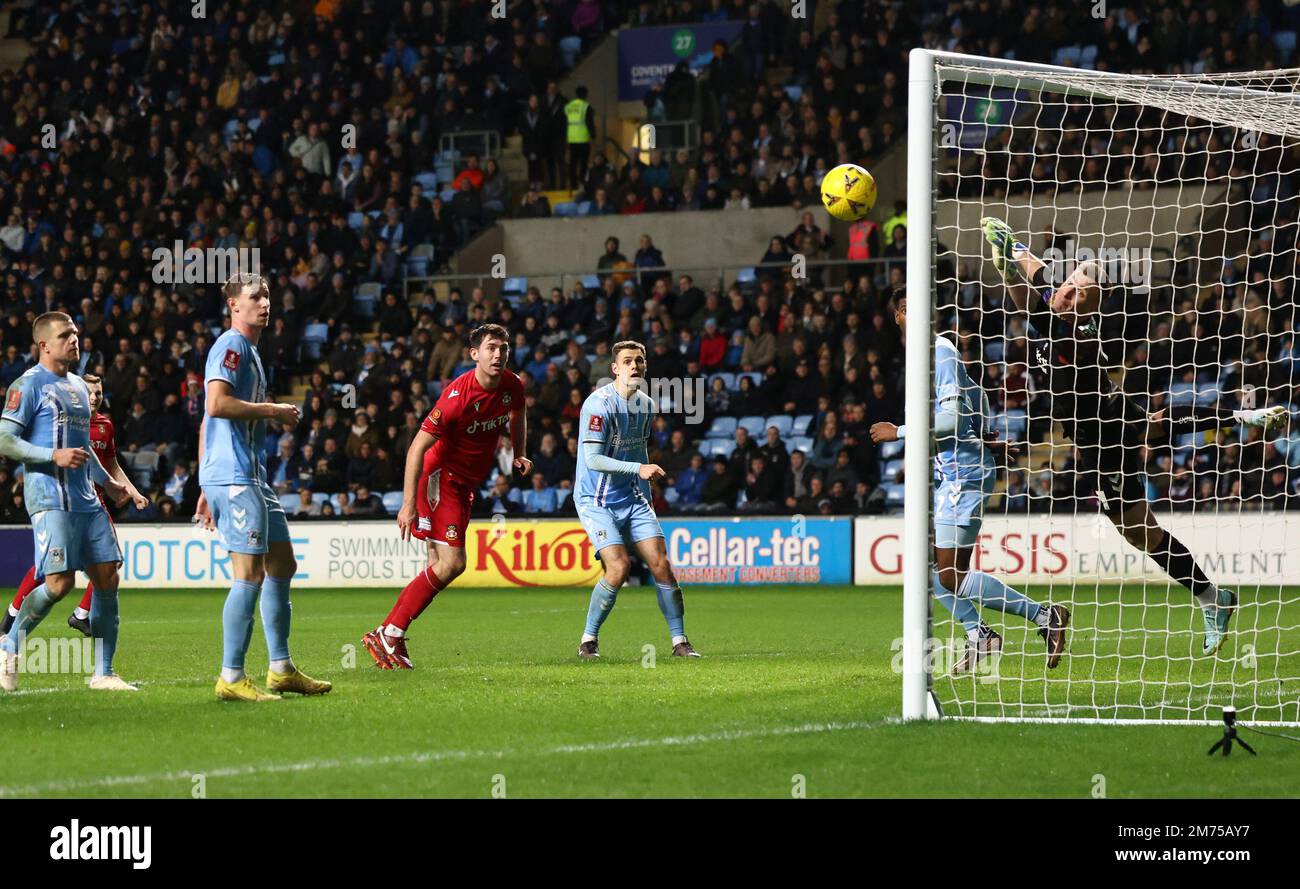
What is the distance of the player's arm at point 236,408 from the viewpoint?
787 centimetres

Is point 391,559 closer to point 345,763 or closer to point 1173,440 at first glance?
point 1173,440

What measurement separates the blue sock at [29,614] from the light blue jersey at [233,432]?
5.42 ft

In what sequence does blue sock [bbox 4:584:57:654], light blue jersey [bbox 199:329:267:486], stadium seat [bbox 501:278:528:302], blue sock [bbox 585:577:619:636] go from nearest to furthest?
light blue jersey [bbox 199:329:267:486], blue sock [bbox 4:584:57:654], blue sock [bbox 585:577:619:636], stadium seat [bbox 501:278:528:302]

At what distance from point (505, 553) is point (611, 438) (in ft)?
32.7

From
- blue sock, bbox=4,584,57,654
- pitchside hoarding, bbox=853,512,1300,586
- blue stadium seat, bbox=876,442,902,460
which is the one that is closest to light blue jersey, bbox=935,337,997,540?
blue sock, bbox=4,584,57,654

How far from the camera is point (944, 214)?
21.0 meters

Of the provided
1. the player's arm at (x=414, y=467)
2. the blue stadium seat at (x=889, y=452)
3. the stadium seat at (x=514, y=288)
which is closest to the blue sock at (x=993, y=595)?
the player's arm at (x=414, y=467)

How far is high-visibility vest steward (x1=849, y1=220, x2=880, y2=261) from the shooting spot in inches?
920

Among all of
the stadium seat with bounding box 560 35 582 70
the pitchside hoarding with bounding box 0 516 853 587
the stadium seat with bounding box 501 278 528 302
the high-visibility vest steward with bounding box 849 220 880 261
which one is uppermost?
the stadium seat with bounding box 560 35 582 70

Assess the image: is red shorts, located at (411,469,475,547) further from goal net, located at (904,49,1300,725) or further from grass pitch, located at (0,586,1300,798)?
goal net, located at (904,49,1300,725)

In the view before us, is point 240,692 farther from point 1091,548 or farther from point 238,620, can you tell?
point 1091,548

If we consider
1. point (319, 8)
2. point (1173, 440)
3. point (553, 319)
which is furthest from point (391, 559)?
point (319, 8)

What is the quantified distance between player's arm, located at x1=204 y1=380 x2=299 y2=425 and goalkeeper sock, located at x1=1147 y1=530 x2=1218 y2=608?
5181 mm

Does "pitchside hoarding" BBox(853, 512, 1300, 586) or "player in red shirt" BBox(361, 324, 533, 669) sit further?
"pitchside hoarding" BBox(853, 512, 1300, 586)
